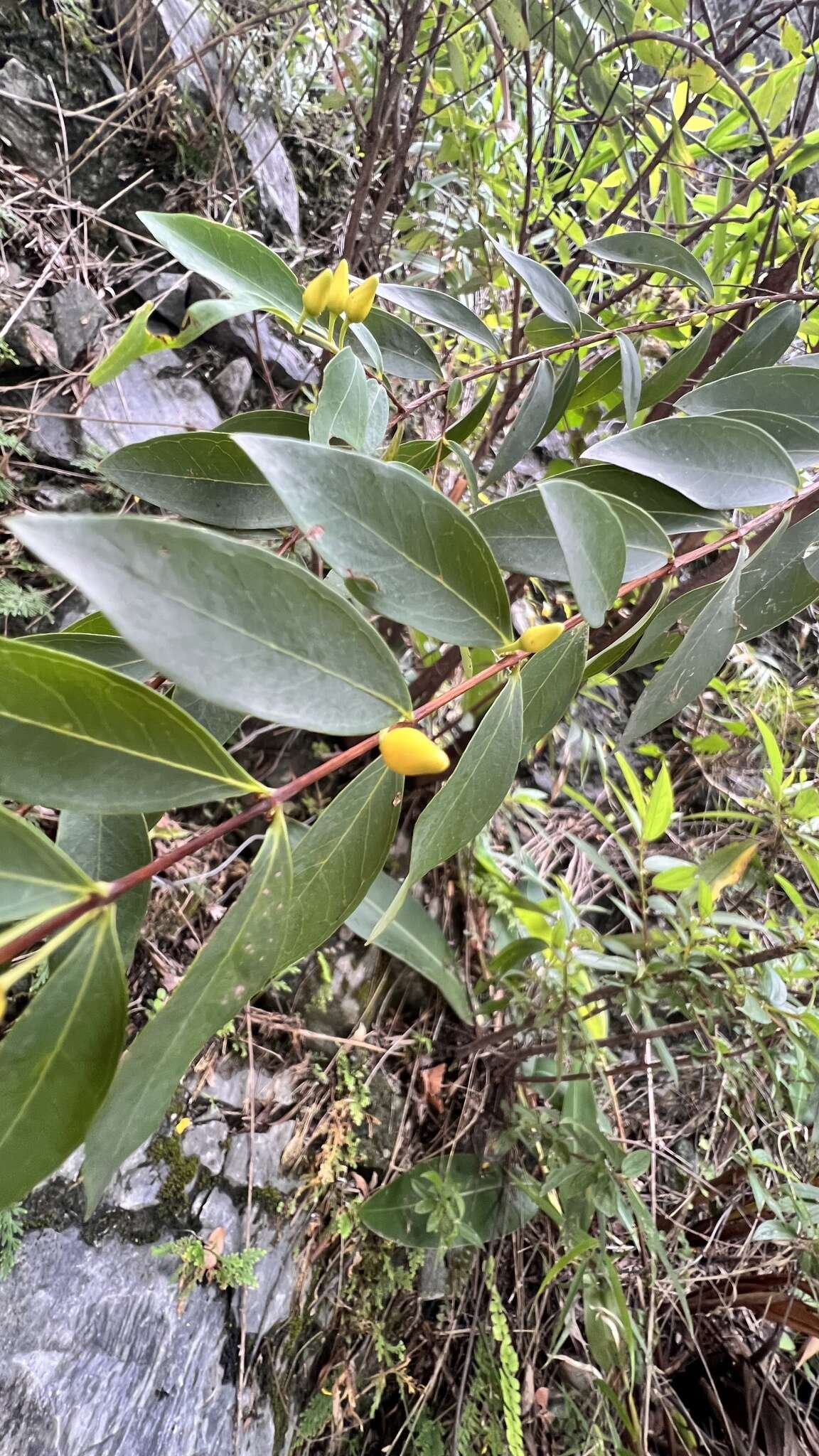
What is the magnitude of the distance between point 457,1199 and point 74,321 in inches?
53.2

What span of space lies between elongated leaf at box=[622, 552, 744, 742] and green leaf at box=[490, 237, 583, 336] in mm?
241

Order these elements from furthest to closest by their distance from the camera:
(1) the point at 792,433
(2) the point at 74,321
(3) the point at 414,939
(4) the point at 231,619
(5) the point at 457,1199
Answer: (2) the point at 74,321, (3) the point at 414,939, (5) the point at 457,1199, (1) the point at 792,433, (4) the point at 231,619

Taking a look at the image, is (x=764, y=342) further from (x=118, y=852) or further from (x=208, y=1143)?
(x=208, y=1143)

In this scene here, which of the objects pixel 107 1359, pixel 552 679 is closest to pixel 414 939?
pixel 107 1359

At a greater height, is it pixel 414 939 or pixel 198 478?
pixel 198 478

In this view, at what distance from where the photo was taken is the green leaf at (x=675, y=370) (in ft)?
1.74

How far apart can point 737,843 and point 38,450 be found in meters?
1.09

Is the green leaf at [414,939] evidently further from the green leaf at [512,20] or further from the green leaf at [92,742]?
the green leaf at [512,20]

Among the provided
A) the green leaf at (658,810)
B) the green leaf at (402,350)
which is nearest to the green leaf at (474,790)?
the green leaf at (402,350)

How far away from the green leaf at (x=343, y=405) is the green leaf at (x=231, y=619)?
0.12 m

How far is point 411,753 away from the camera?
0.90 feet

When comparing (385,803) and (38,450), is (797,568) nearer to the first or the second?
(385,803)

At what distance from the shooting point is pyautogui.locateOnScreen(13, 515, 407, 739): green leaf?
0.20 metres

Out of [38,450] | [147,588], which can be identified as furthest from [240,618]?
[38,450]
